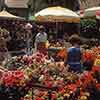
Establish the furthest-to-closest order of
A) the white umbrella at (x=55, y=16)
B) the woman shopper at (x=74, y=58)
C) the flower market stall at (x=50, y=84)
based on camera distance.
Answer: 1. the white umbrella at (x=55, y=16)
2. the woman shopper at (x=74, y=58)
3. the flower market stall at (x=50, y=84)

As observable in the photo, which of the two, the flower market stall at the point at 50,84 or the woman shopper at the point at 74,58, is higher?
the woman shopper at the point at 74,58

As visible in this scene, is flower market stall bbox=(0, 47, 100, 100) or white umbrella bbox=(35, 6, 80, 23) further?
white umbrella bbox=(35, 6, 80, 23)

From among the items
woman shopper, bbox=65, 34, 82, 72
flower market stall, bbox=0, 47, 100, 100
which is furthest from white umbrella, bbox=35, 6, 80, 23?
woman shopper, bbox=65, 34, 82, 72

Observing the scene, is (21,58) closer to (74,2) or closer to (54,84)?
(54,84)

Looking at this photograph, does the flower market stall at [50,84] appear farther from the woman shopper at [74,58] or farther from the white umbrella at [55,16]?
the white umbrella at [55,16]

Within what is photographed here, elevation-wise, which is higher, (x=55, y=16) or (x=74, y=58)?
(x=55, y=16)

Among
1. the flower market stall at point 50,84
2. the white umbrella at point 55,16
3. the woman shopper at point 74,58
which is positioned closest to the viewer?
the flower market stall at point 50,84

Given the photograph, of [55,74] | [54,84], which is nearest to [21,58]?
[55,74]

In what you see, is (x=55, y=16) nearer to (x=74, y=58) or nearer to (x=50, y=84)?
(x=74, y=58)

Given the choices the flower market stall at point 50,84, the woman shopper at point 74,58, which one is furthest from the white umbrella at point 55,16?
the woman shopper at point 74,58

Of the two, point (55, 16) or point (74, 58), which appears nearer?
point (74, 58)

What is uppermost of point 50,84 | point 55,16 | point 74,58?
point 55,16

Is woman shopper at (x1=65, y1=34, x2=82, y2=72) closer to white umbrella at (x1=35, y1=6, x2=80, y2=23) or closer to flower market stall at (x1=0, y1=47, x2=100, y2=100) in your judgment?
flower market stall at (x1=0, y1=47, x2=100, y2=100)

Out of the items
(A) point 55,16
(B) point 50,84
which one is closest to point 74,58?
(B) point 50,84
